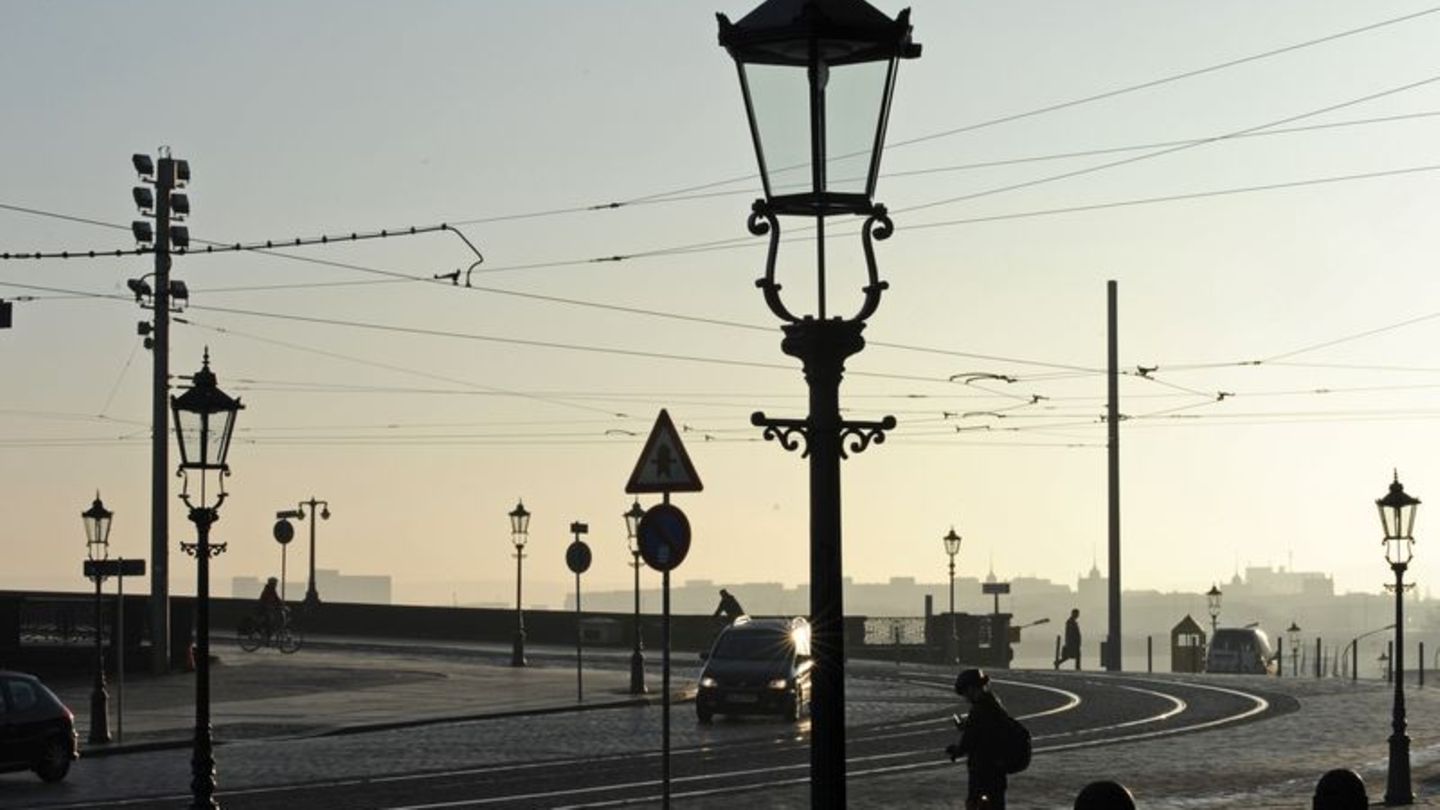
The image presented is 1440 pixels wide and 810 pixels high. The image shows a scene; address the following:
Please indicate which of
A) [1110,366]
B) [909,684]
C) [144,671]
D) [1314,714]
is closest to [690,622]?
[1110,366]

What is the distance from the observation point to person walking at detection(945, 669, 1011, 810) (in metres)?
16.7

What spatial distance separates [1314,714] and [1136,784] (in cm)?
1781

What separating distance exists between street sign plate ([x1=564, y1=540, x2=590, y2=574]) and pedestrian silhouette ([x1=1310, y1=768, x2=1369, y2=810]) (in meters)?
32.7

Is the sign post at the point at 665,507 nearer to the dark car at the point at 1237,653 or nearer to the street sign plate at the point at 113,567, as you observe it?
the street sign plate at the point at 113,567

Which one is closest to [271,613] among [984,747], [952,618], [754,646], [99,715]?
[952,618]

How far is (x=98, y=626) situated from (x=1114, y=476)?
40.6 m

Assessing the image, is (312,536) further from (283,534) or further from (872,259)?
(872,259)

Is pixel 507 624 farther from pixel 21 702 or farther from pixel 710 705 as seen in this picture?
pixel 21 702

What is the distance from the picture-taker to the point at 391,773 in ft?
97.5

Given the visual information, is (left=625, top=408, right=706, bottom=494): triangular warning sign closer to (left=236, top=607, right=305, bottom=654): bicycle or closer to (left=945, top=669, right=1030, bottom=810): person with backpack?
(left=945, top=669, right=1030, bottom=810): person with backpack

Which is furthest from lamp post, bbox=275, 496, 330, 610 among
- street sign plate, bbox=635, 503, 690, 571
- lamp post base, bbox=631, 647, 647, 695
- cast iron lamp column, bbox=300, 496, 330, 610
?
street sign plate, bbox=635, 503, 690, 571

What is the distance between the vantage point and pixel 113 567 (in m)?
33.8

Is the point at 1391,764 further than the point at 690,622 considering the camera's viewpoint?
No

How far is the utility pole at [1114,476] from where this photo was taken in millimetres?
68938
